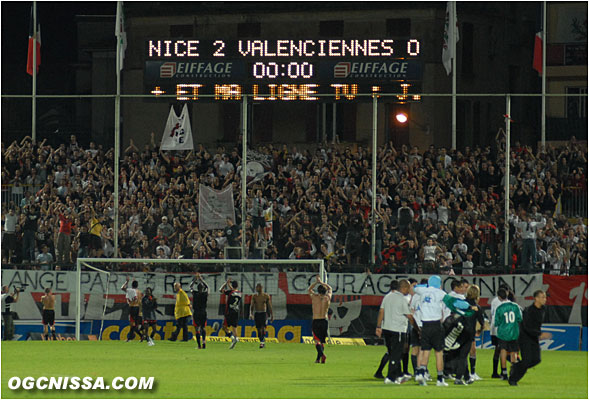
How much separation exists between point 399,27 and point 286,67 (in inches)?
780

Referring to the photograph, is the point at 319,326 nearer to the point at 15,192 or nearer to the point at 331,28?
the point at 15,192

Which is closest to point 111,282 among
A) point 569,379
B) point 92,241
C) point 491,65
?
point 92,241

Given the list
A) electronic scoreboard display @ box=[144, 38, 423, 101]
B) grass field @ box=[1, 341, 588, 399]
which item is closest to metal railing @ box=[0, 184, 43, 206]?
electronic scoreboard display @ box=[144, 38, 423, 101]

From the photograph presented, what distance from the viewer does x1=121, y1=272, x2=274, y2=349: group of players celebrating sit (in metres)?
32.2

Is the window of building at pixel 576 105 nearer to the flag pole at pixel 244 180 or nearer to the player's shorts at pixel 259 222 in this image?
Result: the player's shorts at pixel 259 222

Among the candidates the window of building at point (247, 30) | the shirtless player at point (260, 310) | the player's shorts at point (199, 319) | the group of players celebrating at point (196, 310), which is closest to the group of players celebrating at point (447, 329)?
the shirtless player at point (260, 310)

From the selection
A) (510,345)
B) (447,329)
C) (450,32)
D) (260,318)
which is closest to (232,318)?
(260,318)

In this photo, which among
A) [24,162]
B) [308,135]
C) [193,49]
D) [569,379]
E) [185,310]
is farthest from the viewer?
[308,135]

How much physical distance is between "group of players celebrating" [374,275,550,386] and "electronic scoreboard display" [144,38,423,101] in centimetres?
1366

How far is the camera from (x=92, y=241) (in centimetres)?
3622

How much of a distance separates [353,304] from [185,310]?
4985mm

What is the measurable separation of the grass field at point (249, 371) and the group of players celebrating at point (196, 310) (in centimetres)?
55

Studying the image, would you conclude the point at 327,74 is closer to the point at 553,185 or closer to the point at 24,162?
the point at 553,185

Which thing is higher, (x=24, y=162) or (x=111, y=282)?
(x=24, y=162)
